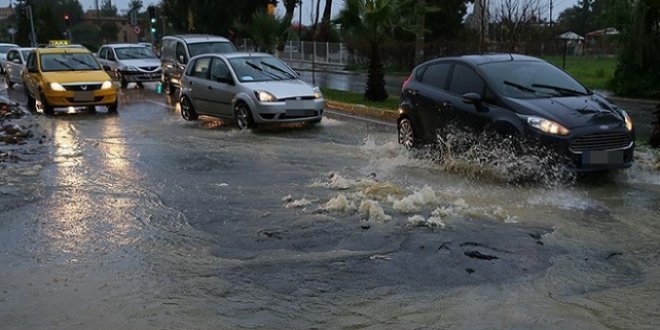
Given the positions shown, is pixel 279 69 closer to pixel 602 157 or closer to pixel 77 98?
pixel 77 98

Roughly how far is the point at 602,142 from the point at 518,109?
1.00 metres

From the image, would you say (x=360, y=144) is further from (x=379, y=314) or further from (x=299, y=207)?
(x=379, y=314)

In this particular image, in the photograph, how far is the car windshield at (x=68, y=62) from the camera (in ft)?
55.7

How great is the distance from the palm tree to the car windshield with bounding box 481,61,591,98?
7.69 m

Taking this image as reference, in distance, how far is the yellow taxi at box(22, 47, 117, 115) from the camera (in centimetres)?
1592

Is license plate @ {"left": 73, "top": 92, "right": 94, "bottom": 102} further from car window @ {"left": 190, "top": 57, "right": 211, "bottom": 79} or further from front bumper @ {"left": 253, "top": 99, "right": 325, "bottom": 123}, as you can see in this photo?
front bumper @ {"left": 253, "top": 99, "right": 325, "bottom": 123}

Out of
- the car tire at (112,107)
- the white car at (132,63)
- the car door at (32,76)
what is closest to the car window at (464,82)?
the car tire at (112,107)

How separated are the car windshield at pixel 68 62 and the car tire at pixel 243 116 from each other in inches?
238

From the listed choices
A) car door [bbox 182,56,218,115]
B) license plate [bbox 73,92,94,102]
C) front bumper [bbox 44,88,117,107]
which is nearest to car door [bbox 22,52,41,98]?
front bumper [bbox 44,88,117,107]

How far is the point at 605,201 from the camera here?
705 cm

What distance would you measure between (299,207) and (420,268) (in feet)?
6.95

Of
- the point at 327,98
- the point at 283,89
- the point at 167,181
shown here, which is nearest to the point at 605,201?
the point at 167,181

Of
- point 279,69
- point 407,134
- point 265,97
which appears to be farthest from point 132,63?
point 407,134

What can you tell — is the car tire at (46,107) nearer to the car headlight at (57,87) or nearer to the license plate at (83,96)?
the car headlight at (57,87)
